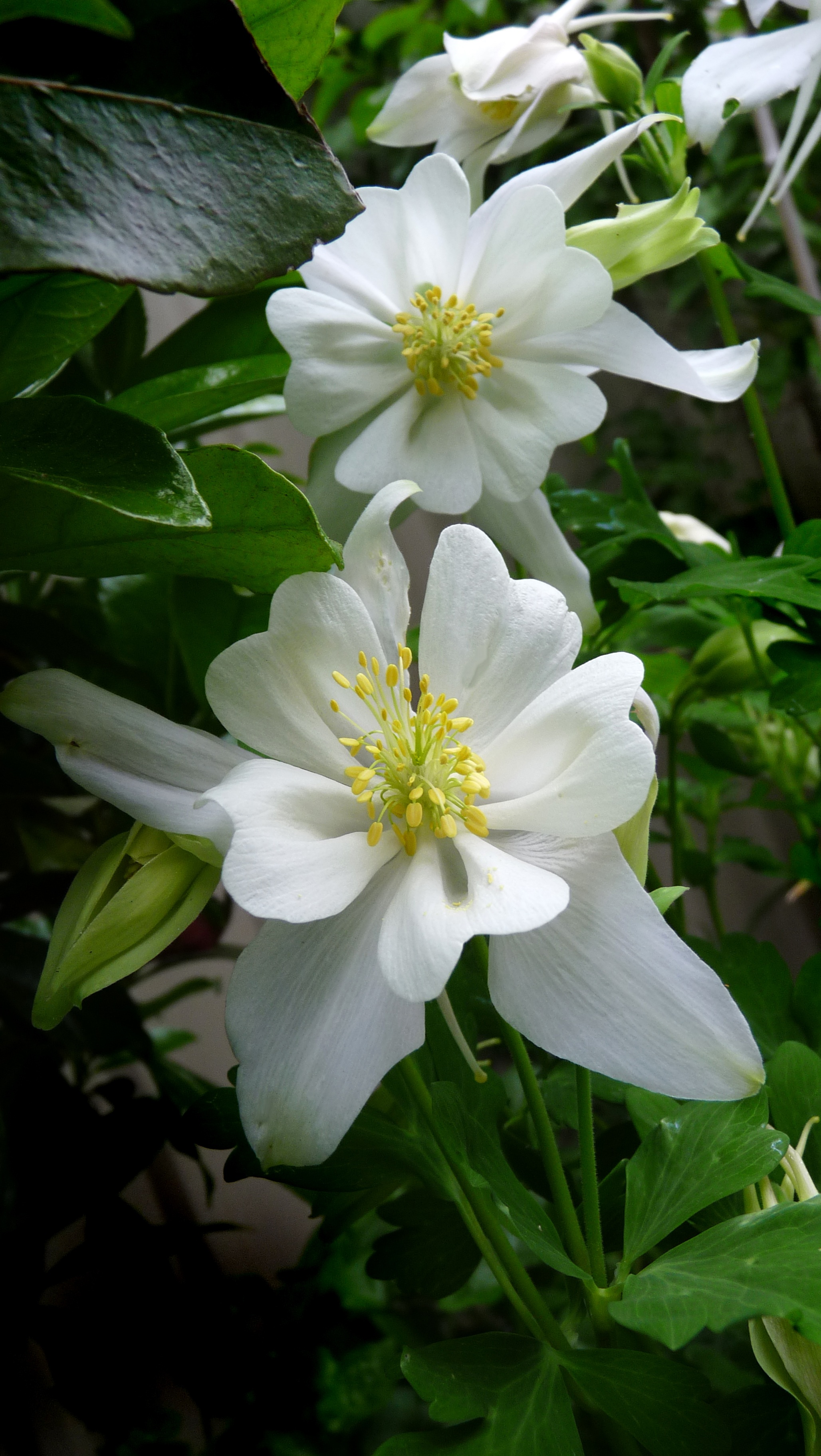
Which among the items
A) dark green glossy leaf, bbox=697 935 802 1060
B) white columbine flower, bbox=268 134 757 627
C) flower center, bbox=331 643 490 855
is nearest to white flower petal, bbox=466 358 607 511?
white columbine flower, bbox=268 134 757 627

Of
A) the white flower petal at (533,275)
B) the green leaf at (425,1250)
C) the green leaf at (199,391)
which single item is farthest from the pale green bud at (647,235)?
the green leaf at (425,1250)

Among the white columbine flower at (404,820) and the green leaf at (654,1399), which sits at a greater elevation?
the white columbine flower at (404,820)

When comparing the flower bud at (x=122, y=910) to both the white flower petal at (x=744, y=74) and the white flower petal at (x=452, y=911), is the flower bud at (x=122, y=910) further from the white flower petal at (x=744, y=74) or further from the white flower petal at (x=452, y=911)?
the white flower petal at (x=744, y=74)

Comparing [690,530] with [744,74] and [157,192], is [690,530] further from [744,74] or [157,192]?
[157,192]

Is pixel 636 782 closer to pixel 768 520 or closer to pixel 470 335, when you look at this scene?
pixel 470 335

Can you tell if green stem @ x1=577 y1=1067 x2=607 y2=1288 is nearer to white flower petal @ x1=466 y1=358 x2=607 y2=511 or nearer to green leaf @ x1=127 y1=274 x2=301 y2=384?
white flower petal @ x1=466 y1=358 x2=607 y2=511

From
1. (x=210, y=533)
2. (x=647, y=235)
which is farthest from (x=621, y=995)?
(x=647, y=235)

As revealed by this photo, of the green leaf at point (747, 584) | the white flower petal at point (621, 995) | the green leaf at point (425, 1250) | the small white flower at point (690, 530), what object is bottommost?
the green leaf at point (425, 1250)
